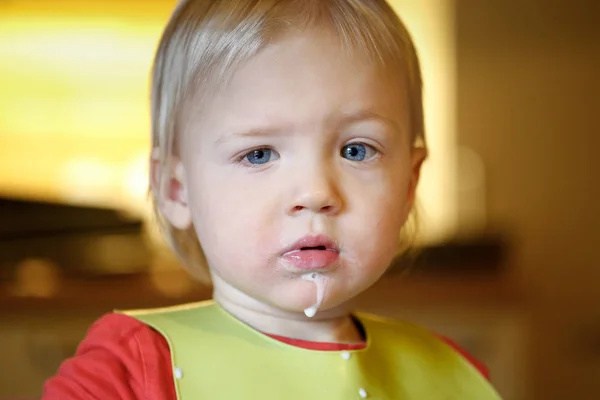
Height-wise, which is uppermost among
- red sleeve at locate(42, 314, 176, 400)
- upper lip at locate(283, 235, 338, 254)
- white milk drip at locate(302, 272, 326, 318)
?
upper lip at locate(283, 235, 338, 254)

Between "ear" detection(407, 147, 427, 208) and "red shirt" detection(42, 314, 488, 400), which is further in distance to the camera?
"ear" detection(407, 147, 427, 208)

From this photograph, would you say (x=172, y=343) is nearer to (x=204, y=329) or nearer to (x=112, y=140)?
(x=204, y=329)

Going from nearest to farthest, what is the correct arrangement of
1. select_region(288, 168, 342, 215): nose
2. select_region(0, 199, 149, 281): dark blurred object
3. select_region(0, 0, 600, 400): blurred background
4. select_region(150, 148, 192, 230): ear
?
select_region(288, 168, 342, 215): nose, select_region(150, 148, 192, 230): ear, select_region(0, 0, 600, 400): blurred background, select_region(0, 199, 149, 281): dark blurred object

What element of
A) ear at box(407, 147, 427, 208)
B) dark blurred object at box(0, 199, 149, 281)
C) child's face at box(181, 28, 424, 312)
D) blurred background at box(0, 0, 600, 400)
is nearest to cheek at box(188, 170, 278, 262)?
child's face at box(181, 28, 424, 312)

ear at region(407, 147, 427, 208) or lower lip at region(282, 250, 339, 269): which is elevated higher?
ear at region(407, 147, 427, 208)

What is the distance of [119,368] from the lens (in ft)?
2.06

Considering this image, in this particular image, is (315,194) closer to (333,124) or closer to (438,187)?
(333,124)

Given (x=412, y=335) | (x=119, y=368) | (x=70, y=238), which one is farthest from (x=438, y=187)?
(x=119, y=368)

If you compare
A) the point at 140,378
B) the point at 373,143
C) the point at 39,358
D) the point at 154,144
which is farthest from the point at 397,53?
the point at 39,358

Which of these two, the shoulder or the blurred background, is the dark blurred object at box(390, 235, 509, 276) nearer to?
the blurred background

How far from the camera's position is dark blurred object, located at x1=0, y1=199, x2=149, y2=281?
1.90 meters

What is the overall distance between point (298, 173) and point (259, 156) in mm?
41

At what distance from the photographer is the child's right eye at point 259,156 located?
632 mm

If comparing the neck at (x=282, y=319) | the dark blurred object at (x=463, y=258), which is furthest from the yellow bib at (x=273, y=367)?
the dark blurred object at (x=463, y=258)
